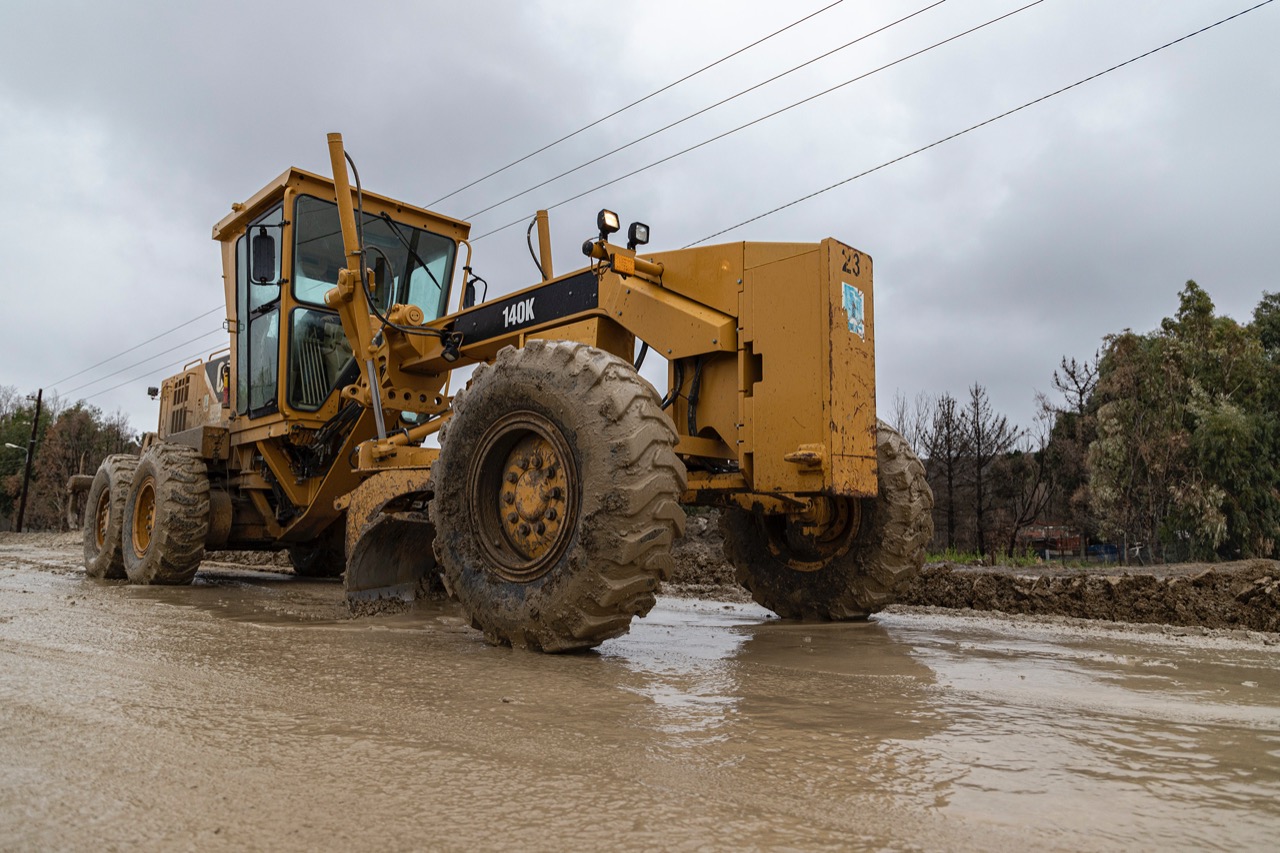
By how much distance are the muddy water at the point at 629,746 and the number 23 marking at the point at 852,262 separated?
1905 millimetres

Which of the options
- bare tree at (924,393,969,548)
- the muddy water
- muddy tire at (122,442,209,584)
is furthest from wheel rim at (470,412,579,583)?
bare tree at (924,393,969,548)

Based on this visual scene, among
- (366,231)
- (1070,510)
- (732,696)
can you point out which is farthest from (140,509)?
(1070,510)

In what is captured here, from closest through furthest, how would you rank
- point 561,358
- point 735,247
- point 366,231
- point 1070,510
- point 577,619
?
1. point 577,619
2. point 561,358
3. point 735,247
4. point 366,231
5. point 1070,510

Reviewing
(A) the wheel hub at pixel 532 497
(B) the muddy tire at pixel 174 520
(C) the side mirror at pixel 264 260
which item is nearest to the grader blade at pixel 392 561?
(A) the wheel hub at pixel 532 497

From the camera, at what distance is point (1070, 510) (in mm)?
23391

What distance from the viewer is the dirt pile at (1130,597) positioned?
5594 millimetres

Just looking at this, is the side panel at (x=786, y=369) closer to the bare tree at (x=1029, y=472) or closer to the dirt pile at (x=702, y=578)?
the dirt pile at (x=702, y=578)

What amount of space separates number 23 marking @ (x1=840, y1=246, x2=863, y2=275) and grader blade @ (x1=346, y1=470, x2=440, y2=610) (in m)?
2.65

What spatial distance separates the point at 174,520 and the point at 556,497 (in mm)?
5434

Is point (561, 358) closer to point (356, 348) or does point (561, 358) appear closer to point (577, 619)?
point (577, 619)

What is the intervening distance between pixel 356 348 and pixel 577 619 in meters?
3.92

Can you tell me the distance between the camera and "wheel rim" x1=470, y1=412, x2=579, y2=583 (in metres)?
4.00

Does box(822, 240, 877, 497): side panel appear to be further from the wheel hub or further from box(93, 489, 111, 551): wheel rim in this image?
box(93, 489, 111, 551): wheel rim

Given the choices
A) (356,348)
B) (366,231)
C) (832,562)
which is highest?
(366,231)
